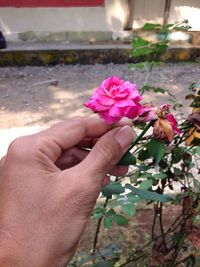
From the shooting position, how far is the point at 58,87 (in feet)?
16.0

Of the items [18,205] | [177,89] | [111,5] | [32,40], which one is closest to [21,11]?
[32,40]

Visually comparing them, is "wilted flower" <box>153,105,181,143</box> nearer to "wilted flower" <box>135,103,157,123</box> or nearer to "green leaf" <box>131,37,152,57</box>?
"wilted flower" <box>135,103,157,123</box>

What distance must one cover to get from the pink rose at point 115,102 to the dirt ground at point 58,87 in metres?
2.95

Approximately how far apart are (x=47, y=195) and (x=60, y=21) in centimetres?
522

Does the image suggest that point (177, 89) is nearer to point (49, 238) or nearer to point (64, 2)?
point (64, 2)

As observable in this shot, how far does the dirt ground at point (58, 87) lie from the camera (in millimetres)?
A: 4055

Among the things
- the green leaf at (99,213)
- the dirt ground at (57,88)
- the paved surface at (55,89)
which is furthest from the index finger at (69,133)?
the dirt ground at (57,88)

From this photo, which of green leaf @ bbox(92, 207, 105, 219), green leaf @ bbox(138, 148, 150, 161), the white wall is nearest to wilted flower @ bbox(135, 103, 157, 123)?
green leaf @ bbox(138, 148, 150, 161)

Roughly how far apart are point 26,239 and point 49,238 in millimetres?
51

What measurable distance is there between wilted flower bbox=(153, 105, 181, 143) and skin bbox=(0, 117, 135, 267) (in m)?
0.07

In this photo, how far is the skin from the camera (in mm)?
898

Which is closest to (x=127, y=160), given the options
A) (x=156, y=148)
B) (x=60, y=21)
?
(x=156, y=148)

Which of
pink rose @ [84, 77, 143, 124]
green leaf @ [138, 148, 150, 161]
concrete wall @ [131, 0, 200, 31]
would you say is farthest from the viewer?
concrete wall @ [131, 0, 200, 31]

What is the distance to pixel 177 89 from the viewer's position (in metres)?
4.89
